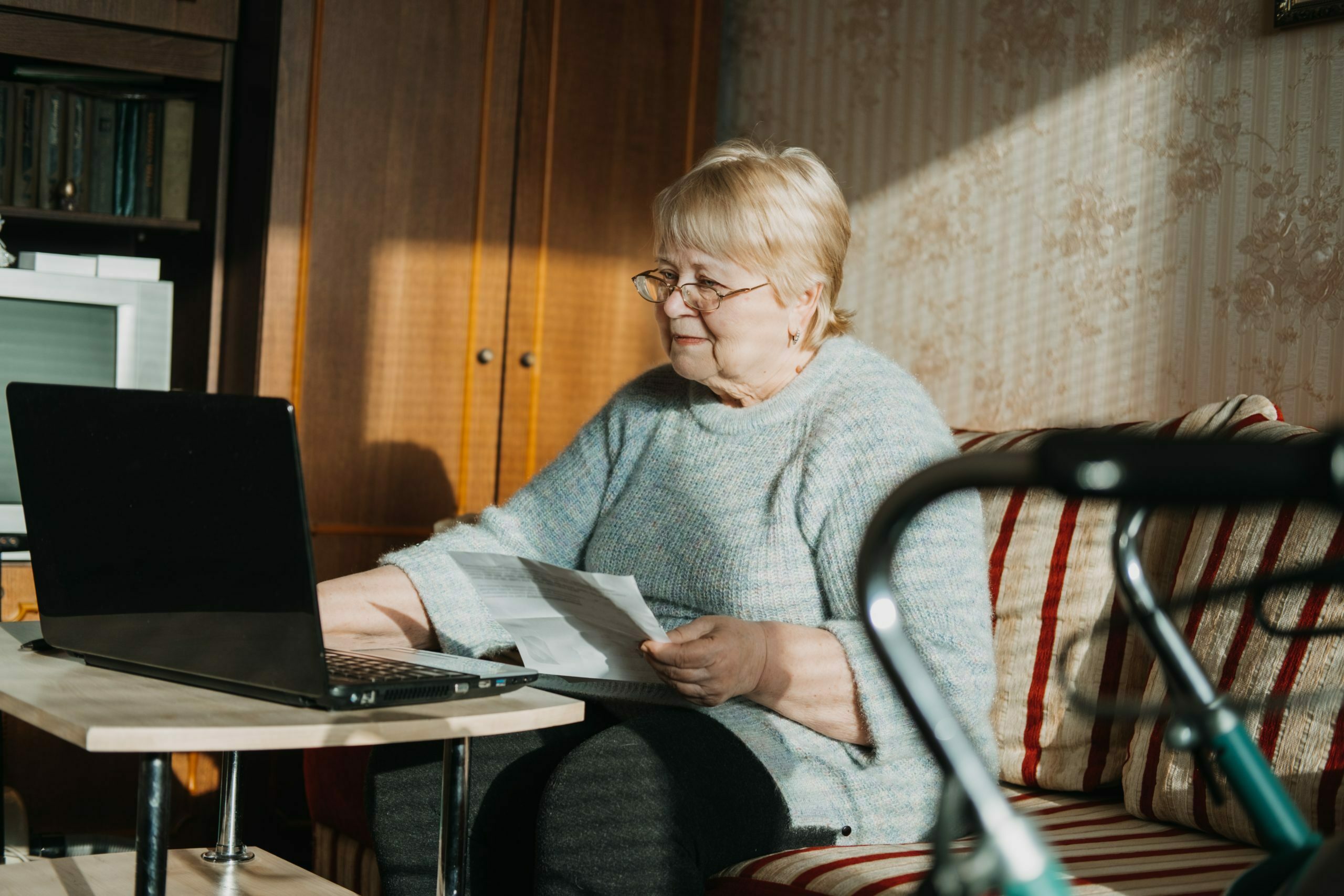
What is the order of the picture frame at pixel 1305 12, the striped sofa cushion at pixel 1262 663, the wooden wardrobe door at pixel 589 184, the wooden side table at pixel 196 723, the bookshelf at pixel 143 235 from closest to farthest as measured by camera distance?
1. the wooden side table at pixel 196 723
2. the striped sofa cushion at pixel 1262 663
3. the picture frame at pixel 1305 12
4. the bookshelf at pixel 143 235
5. the wooden wardrobe door at pixel 589 184

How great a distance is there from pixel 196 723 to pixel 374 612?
0.56 metres

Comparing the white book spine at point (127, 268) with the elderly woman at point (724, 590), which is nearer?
the elderly woman at point (724, 590)

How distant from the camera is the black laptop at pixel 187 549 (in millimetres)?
995

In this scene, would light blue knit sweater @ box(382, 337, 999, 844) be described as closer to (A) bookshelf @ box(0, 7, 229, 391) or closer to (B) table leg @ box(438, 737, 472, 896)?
(B) table leg @ box(438, 737, 472, 896)

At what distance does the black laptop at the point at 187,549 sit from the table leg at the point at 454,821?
65mm

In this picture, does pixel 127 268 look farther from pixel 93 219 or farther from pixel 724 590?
pixel 724 590

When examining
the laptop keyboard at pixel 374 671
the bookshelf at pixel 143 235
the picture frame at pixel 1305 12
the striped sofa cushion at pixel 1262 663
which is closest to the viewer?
the laptop keyboard at pixel 374 671

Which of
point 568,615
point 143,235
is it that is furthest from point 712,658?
point 143,235

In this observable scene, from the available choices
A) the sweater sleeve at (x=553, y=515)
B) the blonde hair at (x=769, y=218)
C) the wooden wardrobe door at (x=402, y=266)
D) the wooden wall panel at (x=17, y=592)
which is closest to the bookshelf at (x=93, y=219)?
the wooden wardrobe door at (x=402, y=266)

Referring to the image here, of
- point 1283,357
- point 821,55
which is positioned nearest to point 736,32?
point 821,55

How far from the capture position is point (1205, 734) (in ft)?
2.24

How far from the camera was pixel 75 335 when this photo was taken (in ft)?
7.73

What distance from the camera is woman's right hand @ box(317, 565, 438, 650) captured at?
145 cm

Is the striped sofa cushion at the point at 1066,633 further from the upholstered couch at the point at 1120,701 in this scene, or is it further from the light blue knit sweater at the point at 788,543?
the light blue knit sweater at the point at 788,543
